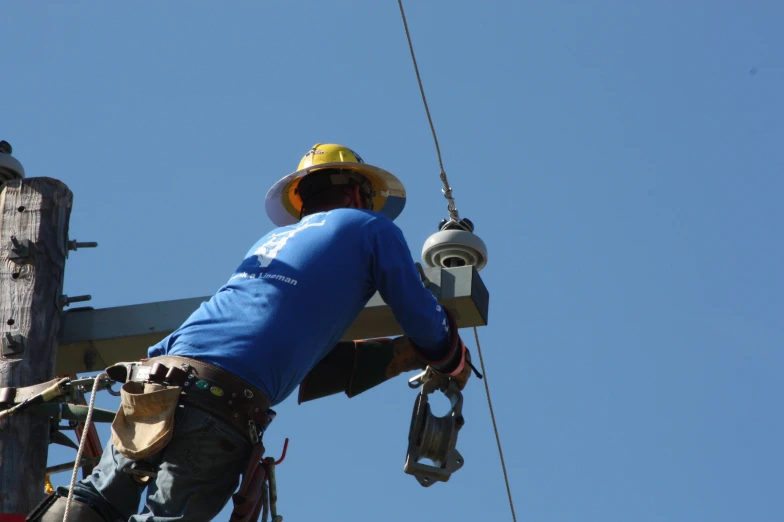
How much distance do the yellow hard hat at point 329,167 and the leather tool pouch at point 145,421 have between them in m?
1.40

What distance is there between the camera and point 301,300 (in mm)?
5059

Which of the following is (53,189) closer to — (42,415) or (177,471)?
(42,415)

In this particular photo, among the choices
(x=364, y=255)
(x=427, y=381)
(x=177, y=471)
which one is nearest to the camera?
(x=177, y=471)

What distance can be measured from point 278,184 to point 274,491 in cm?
161

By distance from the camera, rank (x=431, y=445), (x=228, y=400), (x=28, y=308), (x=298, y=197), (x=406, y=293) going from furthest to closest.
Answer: (x=298, y=197)
(x=28, y=308)
(x=431, y=445)
(x=406, y=293)
(x=228, y=400)

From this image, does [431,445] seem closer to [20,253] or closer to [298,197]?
[298,197]

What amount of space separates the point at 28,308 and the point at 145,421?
1.24 meters

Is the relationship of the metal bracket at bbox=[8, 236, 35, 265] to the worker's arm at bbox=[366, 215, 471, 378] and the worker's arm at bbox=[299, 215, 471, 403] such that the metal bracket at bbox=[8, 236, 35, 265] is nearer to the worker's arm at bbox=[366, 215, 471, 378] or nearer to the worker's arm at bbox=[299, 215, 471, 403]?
the worker's arm at bbox=[299, 215, 471, 403]

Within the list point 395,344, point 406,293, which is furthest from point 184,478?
point 395,344

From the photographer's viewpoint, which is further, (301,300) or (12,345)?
(12,345)

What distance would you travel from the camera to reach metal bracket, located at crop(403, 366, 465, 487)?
555 centimetres

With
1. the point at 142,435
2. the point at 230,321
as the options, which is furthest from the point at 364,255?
the point at 142,435

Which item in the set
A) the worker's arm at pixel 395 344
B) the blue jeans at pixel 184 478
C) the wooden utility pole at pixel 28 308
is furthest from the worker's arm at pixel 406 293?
the wooden utility pole at pixel 28 308

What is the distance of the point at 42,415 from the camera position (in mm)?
5699
